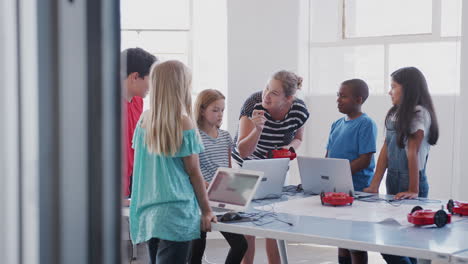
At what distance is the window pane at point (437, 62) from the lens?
14.4 ft

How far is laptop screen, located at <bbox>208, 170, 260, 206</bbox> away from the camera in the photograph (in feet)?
8.00

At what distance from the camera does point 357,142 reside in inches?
119

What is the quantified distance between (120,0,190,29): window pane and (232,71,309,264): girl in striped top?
5.63ft

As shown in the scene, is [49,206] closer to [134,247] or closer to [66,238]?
[66,238]

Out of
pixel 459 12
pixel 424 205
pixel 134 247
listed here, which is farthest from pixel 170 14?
pixel 424 205

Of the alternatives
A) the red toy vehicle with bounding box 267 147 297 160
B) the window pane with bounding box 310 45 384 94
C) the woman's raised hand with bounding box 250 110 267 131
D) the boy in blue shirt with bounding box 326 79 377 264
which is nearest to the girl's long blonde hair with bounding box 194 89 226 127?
the woman's raised hand with bounding box 250 110 267 131

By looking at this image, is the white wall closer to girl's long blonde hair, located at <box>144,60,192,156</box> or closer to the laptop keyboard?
the laptop keyboard

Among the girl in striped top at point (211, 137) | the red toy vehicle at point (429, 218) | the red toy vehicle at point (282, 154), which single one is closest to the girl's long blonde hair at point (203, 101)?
the girl in striped top at point (211, 137)

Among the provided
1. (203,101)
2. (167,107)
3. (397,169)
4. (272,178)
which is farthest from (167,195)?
(397,169)

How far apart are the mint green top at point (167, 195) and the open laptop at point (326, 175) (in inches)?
30.8

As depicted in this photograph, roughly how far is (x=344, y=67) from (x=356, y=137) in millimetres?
1983

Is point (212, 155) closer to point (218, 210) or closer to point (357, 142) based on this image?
point (218, 210)

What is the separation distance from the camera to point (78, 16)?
2.61 ft

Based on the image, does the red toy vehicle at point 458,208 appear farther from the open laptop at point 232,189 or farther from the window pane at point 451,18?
the window pane at point 451,18
